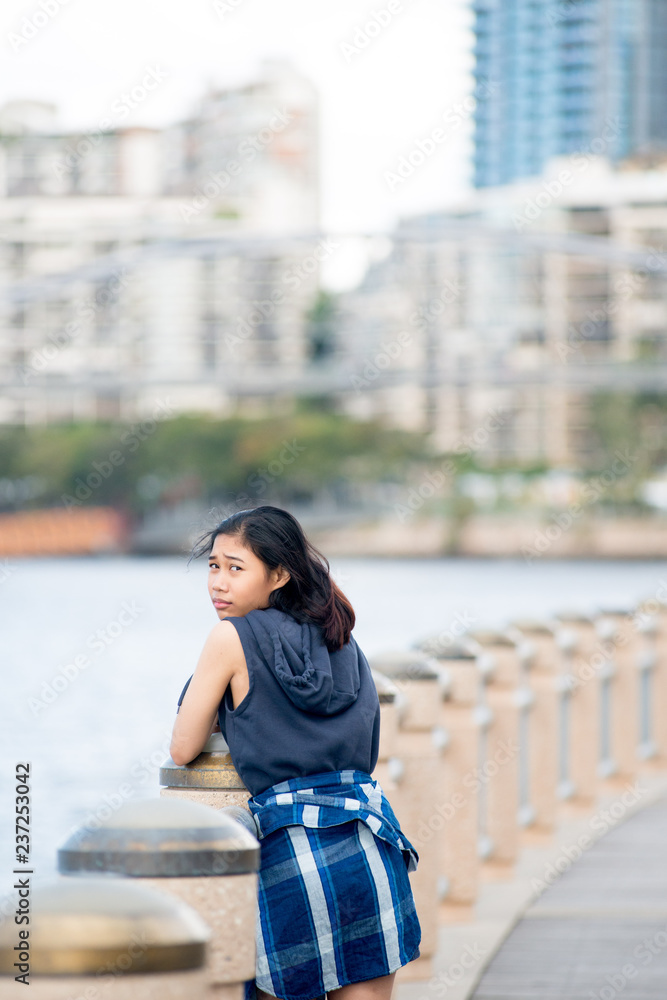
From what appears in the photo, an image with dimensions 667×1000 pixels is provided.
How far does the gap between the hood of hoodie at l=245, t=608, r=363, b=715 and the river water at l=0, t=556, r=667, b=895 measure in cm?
49

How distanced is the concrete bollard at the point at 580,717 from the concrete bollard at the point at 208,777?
4.69 metres

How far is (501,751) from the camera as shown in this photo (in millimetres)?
6246

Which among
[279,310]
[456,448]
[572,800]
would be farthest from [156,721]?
[279,310]

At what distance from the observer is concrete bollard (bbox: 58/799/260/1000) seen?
2.21 meters

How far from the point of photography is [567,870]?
259 inches

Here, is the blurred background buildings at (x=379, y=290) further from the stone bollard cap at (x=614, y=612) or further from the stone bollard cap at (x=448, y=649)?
the stone bollard cap at (x=448, y=649)

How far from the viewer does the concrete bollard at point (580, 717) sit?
25.4ft

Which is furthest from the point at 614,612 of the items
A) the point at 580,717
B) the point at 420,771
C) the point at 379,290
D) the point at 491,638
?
the point at 379,290

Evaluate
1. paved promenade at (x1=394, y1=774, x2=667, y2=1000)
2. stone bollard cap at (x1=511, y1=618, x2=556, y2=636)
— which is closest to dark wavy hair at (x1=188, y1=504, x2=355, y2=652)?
paved promenade at (x1=394, y1=774, x2=667, y2=1000)

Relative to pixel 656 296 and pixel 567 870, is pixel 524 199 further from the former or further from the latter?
pixel 567 870

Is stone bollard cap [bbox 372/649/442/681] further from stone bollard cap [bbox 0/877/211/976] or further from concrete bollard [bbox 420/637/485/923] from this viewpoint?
stone bollard cap [bbox 0/877/211/976]

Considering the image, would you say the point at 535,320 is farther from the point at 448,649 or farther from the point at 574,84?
the point at 448,649

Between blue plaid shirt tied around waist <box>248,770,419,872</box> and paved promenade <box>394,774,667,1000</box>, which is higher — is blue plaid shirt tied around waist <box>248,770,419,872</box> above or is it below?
above

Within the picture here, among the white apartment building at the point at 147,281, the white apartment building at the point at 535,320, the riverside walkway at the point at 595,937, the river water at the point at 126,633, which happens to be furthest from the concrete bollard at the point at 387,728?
the white apartment building at the point at 147,281
